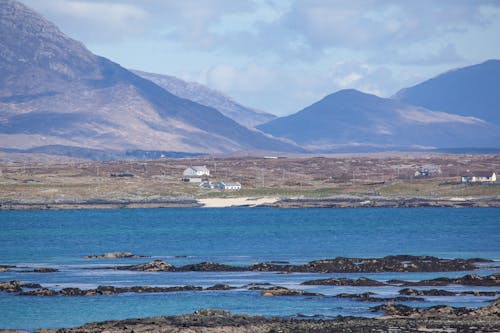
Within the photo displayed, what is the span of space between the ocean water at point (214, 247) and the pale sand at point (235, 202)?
3603 mm

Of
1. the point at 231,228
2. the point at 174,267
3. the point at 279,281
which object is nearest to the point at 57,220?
the point at 231,228

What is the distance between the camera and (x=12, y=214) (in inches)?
5517

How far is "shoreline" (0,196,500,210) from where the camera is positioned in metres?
144

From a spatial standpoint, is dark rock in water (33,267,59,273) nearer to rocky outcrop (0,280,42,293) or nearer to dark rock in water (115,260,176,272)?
dark rock in water (115,260,176,272)

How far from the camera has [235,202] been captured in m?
156

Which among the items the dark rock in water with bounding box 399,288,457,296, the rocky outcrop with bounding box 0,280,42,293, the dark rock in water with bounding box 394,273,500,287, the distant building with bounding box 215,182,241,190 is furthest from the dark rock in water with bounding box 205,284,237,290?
the distant building with bounding box 215,182,241,190

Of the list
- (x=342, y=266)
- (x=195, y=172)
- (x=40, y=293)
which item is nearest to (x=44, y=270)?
(x=40, y=293)

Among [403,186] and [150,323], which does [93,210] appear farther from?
[150,323]

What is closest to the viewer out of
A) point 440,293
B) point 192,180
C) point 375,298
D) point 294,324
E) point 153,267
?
point 294,324

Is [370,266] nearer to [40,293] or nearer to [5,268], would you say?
[40,293]

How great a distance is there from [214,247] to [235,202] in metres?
70.8

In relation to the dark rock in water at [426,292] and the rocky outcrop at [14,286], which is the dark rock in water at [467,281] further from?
the rocky outcrop at [14,286]

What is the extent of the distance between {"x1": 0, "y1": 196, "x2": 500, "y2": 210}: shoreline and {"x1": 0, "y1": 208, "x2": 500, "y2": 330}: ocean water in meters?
2.26

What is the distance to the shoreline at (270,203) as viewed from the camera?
474ft
